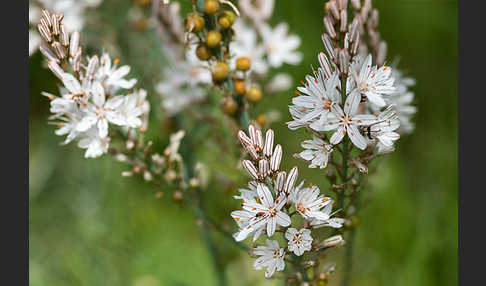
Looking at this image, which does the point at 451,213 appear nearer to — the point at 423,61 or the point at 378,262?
the point at 378,262

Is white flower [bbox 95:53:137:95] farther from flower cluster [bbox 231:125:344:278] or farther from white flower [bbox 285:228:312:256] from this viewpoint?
white flower [bbox 285:228:312:256]

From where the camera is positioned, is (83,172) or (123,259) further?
(83,172)

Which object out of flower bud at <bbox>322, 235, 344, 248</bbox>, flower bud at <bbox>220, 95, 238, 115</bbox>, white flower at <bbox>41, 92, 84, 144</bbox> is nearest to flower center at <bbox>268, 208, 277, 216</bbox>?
flower bud at <bbox>322, 235, 344, 248</bbox>

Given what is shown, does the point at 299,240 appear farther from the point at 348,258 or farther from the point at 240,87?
the point at 348,258

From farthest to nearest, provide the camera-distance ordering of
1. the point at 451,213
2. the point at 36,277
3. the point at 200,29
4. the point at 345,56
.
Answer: the point at 36,277, the point at 451,213, the point at 200,29, the point at 345,56

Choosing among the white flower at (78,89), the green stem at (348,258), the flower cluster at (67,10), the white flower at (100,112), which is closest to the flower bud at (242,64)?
the white flower at (100,112)

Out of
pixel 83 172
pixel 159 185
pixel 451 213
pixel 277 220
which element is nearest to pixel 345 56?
Result: pixel 277 220
